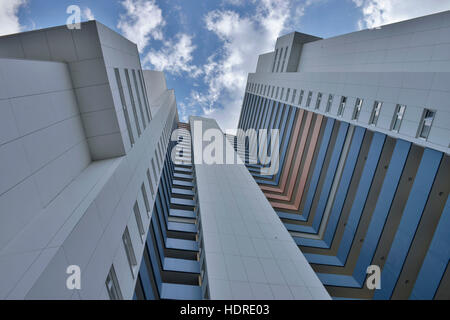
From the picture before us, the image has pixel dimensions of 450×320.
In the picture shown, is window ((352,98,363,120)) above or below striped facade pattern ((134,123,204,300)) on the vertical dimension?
above

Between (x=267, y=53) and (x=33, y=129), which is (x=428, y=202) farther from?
(x=267, y=53)

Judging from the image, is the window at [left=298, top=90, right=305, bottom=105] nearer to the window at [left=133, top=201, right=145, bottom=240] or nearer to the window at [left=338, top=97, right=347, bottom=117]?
the window at [left=338, top=97, right=347, bottom=117]

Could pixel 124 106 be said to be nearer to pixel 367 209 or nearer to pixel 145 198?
pixel 145 198

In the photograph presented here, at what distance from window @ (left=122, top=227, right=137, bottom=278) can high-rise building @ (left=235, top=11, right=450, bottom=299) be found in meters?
14.8

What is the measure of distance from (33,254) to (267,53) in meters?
55.1

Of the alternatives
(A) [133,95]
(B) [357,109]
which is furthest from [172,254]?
(B) [357,109]

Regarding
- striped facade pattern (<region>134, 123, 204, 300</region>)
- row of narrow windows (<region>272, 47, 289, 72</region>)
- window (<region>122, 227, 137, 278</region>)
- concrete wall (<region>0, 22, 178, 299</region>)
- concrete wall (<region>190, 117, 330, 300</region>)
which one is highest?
row of narrow windows (<region>272, 47, 289, 72</region>)

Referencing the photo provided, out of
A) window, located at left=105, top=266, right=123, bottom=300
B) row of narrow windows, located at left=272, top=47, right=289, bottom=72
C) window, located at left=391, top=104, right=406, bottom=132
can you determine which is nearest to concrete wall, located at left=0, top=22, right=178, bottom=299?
window, located at left=105, top=266, right=123, bottom=300

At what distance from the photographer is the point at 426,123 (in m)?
13.4

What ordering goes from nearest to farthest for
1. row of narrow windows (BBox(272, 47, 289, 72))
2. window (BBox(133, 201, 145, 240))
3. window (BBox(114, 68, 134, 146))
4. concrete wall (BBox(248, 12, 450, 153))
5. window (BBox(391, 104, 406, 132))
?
window (BBox(114, 68, 134, 146)) < window (BBox(133, 201, 145, 240)) < concrete wall (BBox(248, 12, 450, 153)) < window (BBox(391, 104, 406, 132)) < row of narrow windows (BBox(272, 47, 289, 72))

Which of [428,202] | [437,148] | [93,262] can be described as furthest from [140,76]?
[428,202]

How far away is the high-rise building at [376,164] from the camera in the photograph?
13.1 meters

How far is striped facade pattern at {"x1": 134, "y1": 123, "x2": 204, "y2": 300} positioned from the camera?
14617 millimetres

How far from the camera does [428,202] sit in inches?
530
